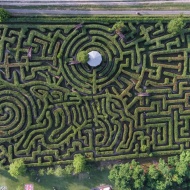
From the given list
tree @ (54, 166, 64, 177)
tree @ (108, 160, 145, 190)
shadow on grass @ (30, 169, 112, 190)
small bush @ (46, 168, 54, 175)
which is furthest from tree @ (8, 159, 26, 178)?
tree @ (108, 160, 145, 190)

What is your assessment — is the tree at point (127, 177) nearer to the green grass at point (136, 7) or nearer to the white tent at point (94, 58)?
the white tent at point (94, 58)

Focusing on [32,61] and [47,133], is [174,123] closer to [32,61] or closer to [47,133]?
[47,133]

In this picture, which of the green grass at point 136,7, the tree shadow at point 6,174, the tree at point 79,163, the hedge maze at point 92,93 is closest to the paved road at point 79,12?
the green grass at point 136,7

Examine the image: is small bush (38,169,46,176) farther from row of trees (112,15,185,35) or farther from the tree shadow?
row of trees (112,15,185,35)

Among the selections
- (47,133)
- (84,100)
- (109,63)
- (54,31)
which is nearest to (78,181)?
(47,133)

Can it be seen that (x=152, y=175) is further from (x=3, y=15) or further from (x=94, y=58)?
(x=3, y=15)
